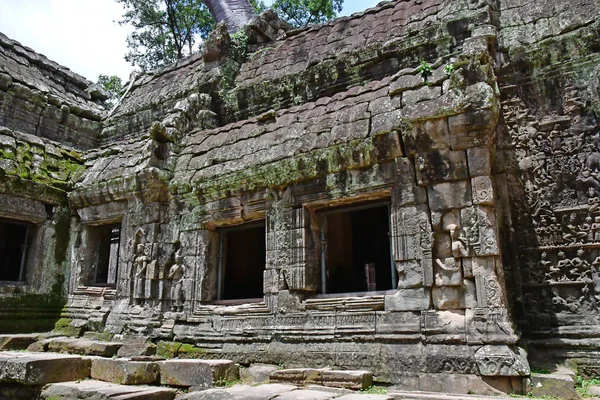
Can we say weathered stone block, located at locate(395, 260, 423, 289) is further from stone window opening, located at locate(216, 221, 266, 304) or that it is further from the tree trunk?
the tree trunk

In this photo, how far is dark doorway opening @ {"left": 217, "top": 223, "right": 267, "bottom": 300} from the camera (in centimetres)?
1084

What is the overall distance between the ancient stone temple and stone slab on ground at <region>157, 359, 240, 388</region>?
33.5 inches

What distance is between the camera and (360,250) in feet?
39.1

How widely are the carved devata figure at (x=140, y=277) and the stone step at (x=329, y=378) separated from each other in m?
3.57

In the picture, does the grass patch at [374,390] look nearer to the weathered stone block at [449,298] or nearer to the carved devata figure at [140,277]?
the weathered stone block at [449,298]

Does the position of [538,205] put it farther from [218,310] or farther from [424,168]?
[218,310]

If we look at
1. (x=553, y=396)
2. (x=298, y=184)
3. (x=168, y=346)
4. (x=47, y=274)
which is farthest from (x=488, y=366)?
(x=47, y=274)

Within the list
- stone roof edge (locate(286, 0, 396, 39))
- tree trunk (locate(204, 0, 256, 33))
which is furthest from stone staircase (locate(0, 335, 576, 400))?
tree trunk (locate(204, 0, 256, 33))

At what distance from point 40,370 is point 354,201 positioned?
14.1 feet

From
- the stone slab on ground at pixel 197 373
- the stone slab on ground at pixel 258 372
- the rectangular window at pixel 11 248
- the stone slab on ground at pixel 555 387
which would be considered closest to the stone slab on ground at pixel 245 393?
the stone slab on ground at pixel 197 373

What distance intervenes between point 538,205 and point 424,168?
1.82 metres

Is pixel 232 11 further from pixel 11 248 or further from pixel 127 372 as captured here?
pixel 127 372

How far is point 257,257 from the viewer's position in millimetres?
11344

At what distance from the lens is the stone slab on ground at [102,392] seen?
4934mm
